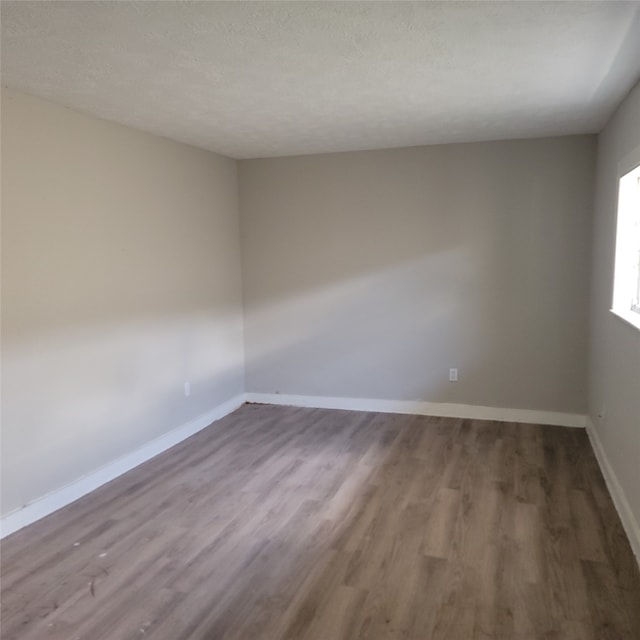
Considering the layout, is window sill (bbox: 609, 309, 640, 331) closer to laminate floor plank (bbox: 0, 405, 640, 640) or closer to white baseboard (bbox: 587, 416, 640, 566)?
white baseboard (bbox: 587, 416, 640, 566)

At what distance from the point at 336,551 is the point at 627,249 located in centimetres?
242

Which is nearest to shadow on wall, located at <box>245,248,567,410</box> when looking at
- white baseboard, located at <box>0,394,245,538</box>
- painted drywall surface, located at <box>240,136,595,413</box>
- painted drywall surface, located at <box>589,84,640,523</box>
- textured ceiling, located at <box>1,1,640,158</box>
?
painted drywall surface, located at <box>240,136,595,413</box>

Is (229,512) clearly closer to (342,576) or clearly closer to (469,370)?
(342,576)

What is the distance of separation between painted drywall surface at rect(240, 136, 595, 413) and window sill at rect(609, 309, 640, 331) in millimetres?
1238

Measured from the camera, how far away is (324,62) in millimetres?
2443

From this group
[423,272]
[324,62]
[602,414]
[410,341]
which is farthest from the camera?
[410,341]

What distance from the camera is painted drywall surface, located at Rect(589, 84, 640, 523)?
8.88 feet

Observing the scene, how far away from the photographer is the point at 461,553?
2.60 metres

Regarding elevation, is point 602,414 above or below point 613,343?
below

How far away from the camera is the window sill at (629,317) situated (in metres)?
2.71

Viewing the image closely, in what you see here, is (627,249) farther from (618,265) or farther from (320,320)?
(320,320)

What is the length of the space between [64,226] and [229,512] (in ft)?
6.10

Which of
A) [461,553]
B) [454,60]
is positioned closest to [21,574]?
[461,553]

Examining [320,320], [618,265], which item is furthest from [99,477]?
[618,265]
